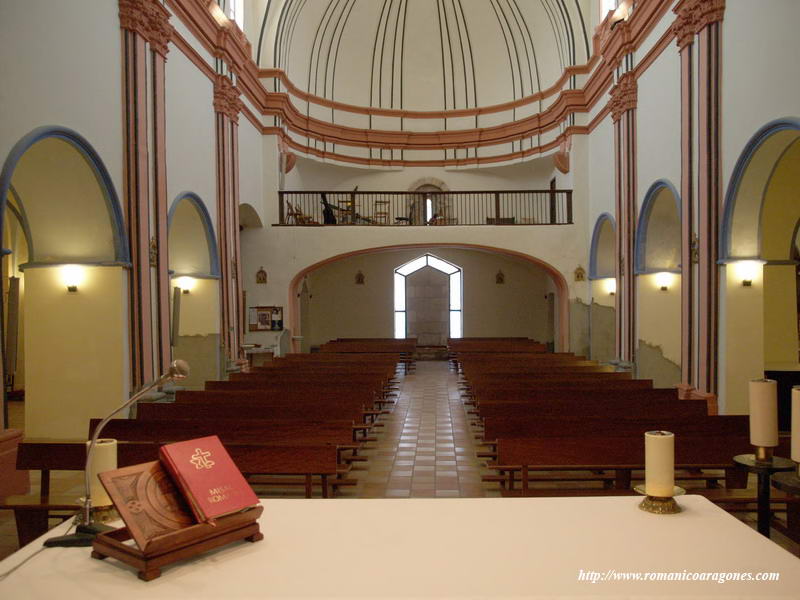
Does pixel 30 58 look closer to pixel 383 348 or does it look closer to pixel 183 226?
pixel 183 226

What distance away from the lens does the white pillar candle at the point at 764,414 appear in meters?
2.87

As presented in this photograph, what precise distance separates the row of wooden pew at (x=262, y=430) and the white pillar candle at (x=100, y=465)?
2.19 metres

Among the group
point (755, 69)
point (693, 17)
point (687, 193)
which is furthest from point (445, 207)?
point (755, 69)

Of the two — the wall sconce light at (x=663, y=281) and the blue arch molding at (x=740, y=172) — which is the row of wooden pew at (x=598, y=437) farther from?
the wall sconce light at (x=663, y=281)

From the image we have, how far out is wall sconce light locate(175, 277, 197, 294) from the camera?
12014 mm

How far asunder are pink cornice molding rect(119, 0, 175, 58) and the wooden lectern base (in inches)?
318

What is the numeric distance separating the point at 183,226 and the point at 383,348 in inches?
252

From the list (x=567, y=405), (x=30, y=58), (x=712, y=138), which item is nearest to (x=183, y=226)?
(x=30, y=58)

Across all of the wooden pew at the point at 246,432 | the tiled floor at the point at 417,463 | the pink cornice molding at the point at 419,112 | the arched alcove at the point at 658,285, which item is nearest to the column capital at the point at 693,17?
the pink cornice molding at the point at 419,112

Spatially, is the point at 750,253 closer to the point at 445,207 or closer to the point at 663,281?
the point at 663,281

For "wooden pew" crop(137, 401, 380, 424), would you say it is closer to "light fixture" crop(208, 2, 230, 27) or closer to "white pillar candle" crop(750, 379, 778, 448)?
"white pillar candle" crop(750, 379, 778, 448)

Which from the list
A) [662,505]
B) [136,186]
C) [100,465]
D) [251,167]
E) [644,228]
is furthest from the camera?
[251,167]

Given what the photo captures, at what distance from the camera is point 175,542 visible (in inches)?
87.1

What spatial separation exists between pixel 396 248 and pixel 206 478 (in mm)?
14254
